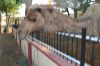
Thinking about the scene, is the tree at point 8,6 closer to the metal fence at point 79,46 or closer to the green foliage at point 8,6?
the green foliage at point 8,6

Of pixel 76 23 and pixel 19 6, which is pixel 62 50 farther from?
pixel 19 6

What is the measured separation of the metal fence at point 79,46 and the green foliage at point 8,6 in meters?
19.8

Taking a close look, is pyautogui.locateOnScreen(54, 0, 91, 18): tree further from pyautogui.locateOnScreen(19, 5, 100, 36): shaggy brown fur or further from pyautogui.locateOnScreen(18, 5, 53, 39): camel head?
pyautogui.locateOnScreen(18, 5, 53, 39): camel head

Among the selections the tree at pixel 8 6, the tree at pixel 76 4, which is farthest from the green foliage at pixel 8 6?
the tree at pixel 76 4

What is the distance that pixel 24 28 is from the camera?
4336 mm

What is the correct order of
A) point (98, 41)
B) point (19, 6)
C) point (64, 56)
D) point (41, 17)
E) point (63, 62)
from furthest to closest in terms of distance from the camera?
point (19, 6)
point (64, 56)
point (63, 62)
point (41, 17)
point (98, 41)

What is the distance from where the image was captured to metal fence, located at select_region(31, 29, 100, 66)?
12.6 feet

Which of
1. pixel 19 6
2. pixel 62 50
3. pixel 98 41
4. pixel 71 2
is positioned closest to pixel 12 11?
pixel 19 6

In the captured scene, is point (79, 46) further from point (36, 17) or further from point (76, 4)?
point (76, 4)

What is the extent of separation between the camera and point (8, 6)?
87.0ft

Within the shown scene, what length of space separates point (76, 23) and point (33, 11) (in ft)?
2.80

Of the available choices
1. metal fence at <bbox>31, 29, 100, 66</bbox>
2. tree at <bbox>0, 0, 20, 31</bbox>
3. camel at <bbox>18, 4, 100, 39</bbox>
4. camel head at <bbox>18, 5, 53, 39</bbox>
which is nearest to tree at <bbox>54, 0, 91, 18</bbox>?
tree at <bbox>0, 0, 20, 31</bbox>

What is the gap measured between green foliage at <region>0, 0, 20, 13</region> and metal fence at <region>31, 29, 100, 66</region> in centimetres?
1978

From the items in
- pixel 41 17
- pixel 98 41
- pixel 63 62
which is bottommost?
pixel 63 62
